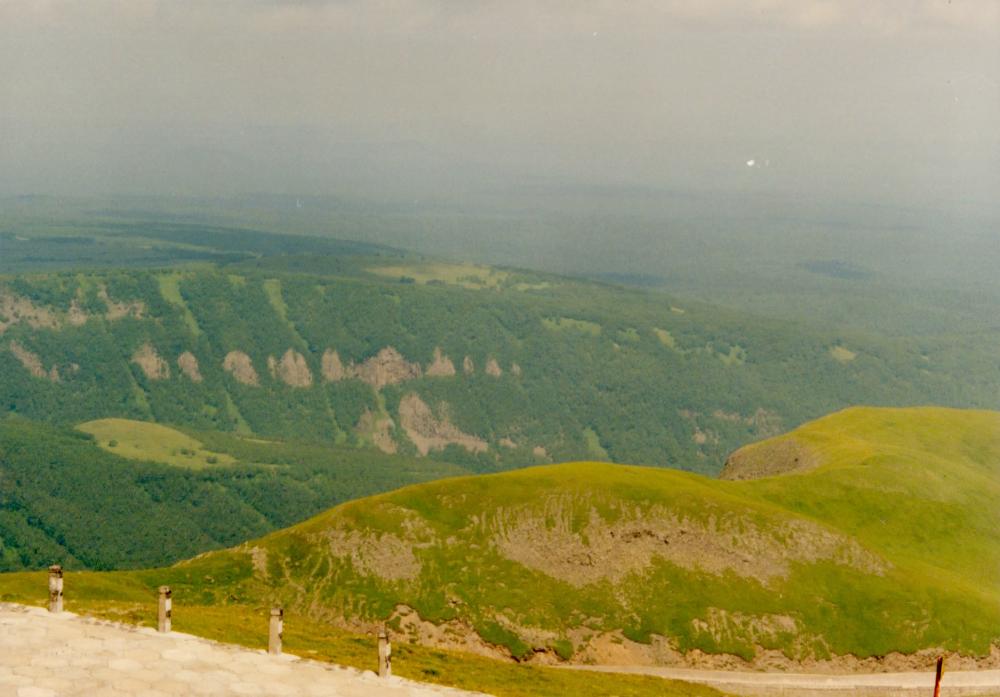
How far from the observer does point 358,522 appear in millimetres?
139500

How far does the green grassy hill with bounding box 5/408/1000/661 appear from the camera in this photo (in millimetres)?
126438

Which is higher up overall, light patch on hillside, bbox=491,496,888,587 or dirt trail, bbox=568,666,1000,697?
light patch on hillside, bbox=491,496,888,587

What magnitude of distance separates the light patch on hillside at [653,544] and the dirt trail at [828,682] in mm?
13678

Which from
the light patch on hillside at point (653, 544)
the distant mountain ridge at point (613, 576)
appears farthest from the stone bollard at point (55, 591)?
the light patch on hillside at point (653, 544)

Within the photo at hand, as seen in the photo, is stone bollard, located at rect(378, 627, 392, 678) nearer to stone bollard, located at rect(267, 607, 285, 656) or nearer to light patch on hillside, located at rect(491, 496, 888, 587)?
Answer: stone bollard, located at rect(267, 607, 285, 656)

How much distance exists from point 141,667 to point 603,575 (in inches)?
3305

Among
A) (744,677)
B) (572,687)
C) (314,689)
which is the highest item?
(314,689)

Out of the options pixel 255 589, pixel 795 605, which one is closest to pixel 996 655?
pixel 795 605

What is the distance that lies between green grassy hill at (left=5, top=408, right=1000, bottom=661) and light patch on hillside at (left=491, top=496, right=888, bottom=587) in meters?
0.18

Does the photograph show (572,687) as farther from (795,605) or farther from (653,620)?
(795,605)

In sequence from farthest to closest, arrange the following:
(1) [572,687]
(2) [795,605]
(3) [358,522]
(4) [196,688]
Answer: (3) [358,522] < (2) [795,605] < (1) [572,687] < (4) [196,688]

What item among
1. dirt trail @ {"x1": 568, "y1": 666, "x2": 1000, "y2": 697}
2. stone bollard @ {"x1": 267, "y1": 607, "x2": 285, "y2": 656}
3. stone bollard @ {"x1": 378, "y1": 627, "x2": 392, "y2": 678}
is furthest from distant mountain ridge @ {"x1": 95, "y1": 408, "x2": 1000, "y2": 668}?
stone bollard @ {"x1": 378, "y1": 627, "x2": 392, "y2": 678}

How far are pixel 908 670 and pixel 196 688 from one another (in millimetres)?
94619

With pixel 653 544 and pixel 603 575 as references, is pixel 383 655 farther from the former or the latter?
pixel 653 544
